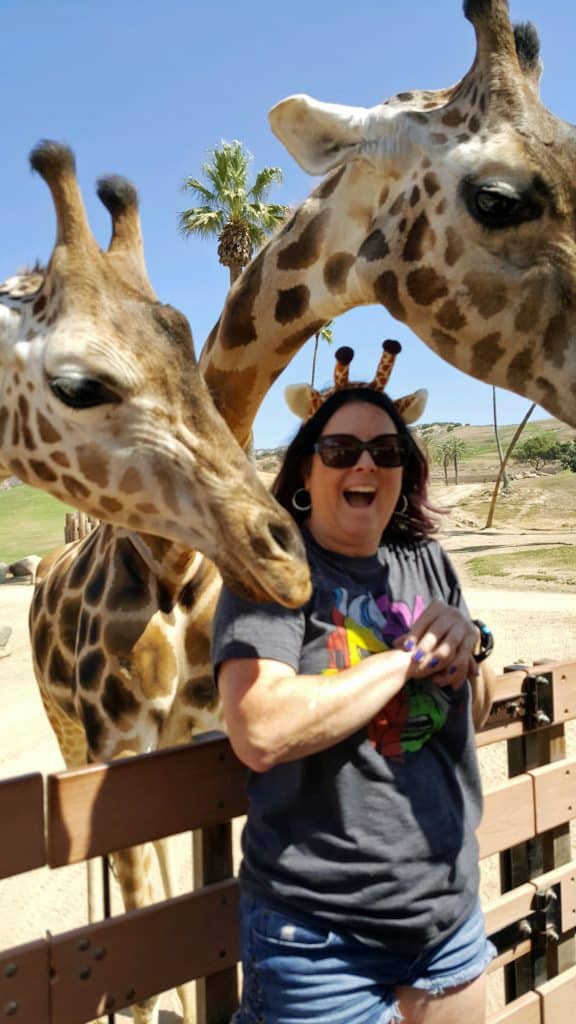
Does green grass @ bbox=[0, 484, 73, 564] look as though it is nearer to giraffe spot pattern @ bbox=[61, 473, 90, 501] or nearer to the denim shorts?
giraffe spot pattern @ bbox=[61, 473, 90, 501]

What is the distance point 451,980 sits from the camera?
1843mm

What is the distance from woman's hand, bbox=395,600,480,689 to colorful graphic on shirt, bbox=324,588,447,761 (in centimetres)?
5

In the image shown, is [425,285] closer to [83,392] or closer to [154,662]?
[83,392]

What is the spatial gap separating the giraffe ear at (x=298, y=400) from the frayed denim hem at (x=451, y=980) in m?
1.52

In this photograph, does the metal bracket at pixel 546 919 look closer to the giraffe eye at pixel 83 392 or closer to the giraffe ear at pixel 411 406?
the giraffe ear at pixel 411 406

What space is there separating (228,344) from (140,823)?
1.75m

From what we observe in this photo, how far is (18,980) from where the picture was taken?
5.65 ft

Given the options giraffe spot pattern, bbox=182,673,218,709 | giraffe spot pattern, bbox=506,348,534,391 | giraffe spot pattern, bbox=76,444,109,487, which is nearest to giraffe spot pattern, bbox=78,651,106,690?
giraffe spot pattern, bbox=182,673,218,709

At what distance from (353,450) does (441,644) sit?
0.52 metres

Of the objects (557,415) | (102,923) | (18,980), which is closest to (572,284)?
(557,415)

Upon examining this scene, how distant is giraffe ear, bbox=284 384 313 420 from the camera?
254 cm

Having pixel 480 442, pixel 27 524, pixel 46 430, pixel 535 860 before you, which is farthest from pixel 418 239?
pixel 480 442

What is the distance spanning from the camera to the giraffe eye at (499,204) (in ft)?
8.01

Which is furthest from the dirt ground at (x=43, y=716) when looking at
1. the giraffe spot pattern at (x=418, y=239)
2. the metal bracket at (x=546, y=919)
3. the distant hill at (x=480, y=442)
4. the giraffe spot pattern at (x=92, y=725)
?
the distant hill at (x=480, y=442)
